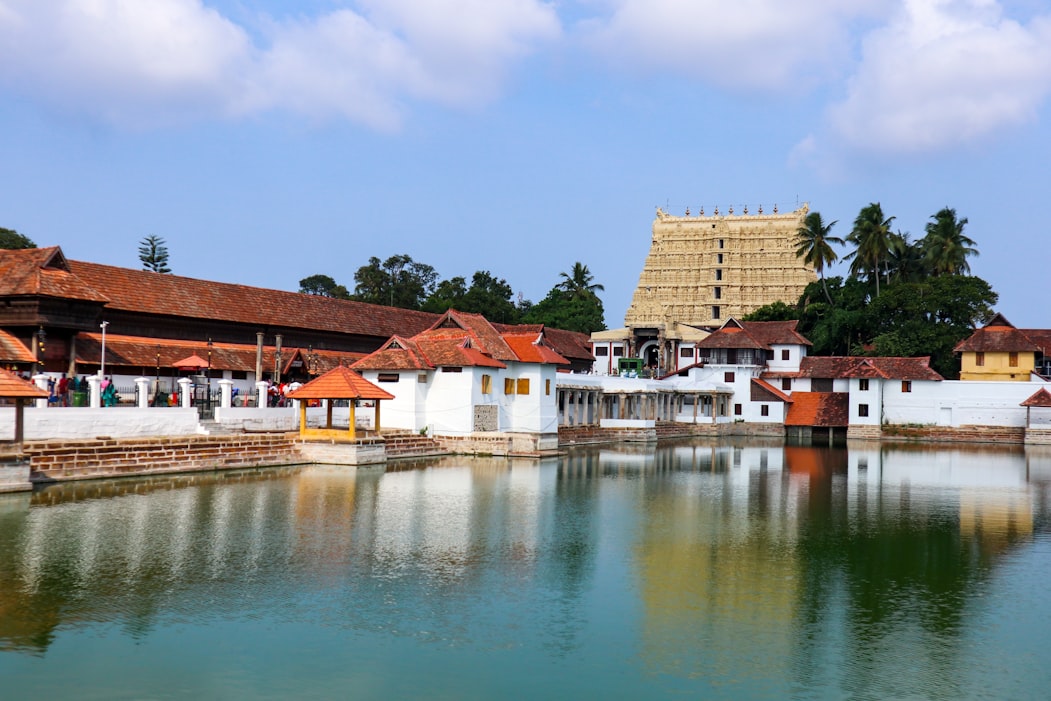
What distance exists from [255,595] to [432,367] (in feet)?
70.3

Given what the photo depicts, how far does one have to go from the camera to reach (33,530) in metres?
15.9

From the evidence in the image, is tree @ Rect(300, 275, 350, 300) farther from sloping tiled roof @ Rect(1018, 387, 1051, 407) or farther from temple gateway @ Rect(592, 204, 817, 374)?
sloping tiled roof @ Rect(1018, 387, 1051, 407)

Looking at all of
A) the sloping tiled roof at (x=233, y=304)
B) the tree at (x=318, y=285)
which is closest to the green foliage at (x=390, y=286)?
the tree at (x=318, y=285)

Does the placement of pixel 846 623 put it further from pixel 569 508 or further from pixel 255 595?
pixel 569 508

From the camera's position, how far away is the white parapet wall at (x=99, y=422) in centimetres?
2155

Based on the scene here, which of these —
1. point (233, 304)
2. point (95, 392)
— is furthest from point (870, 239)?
point (95, 392)

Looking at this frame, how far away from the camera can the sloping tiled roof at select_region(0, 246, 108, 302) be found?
2903cm

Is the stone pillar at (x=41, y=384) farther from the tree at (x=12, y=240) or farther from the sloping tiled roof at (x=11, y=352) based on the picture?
the tree at (x=12, y=240)

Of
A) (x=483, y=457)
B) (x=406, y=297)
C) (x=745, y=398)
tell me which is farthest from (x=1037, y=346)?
(x=406, y=297)

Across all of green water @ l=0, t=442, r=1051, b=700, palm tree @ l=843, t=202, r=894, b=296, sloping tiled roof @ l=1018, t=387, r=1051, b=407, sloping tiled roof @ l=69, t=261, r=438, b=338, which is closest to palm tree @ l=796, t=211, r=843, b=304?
palm tree @ l=843, t=202, r=894, b=296

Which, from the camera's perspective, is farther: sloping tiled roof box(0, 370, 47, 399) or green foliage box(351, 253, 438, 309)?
green foliage box(351, 253, 438, 309)

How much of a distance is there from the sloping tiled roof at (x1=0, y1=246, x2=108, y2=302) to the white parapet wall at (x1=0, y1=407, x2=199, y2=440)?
282 inches

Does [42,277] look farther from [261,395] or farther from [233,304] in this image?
[233,304]

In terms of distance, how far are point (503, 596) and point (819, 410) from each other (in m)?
44.9
